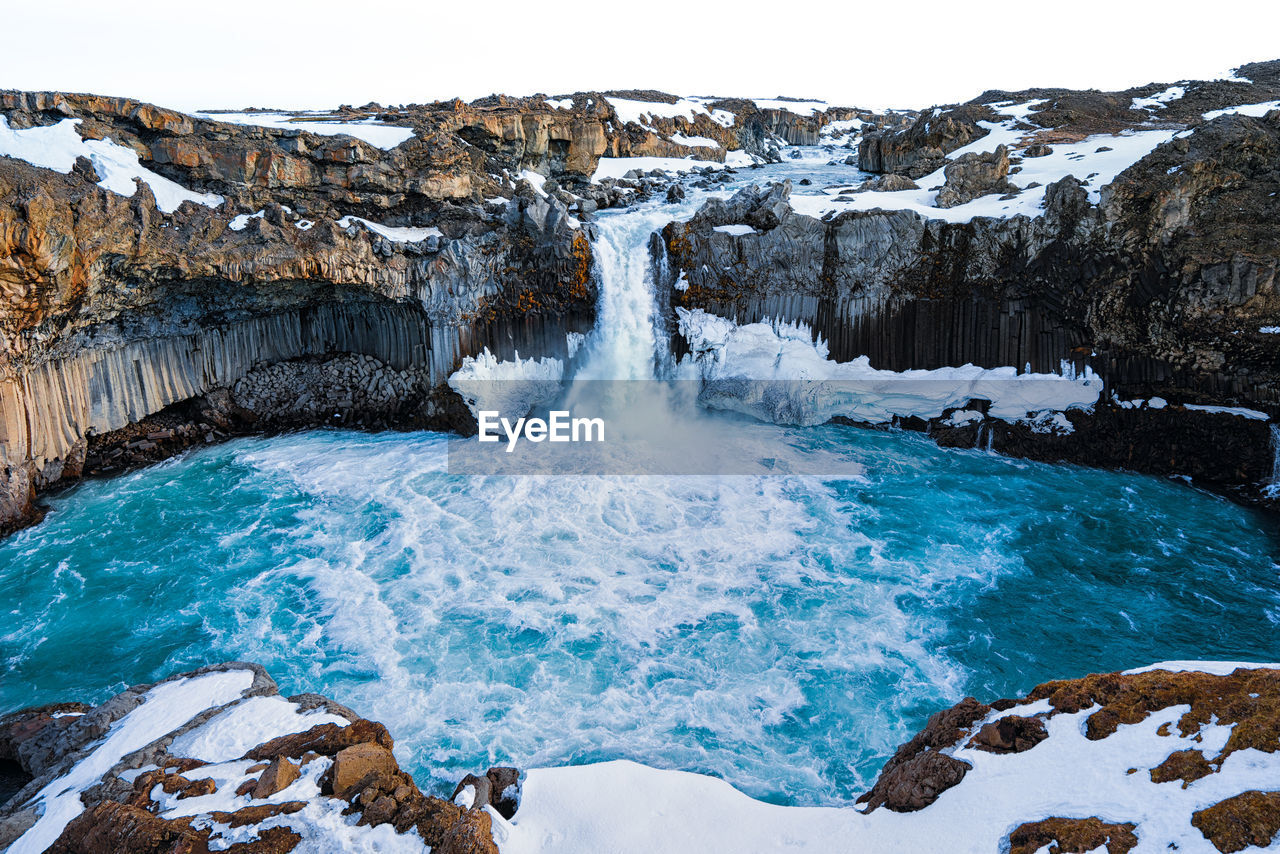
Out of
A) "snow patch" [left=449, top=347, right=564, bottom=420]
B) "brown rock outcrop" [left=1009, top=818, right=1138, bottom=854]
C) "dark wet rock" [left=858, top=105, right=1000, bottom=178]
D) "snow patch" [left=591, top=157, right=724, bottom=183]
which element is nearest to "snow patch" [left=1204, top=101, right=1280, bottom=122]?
"dark wet rock" [left=858, top=105, right=1000, bottom=178]

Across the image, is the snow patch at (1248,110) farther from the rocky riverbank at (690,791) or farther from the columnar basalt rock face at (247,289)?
the rocky riverbank at (690,791)

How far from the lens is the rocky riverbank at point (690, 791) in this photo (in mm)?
5914

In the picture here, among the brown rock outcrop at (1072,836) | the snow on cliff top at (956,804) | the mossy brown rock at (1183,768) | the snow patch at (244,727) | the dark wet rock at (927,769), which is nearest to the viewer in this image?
the brown rock outcrop at (1072,836)

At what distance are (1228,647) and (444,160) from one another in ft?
80.4

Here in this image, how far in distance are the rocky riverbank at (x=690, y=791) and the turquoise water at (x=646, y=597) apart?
246cm

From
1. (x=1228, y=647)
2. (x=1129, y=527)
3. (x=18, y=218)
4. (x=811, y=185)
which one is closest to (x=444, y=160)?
(x=18, y=218)

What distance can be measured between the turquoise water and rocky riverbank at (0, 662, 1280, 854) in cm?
246

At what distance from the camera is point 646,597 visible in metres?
14.7

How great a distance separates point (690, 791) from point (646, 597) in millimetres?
6390

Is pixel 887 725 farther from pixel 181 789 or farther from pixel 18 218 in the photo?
pixel 18 218

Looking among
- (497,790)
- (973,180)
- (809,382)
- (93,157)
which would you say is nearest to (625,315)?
(809,382)

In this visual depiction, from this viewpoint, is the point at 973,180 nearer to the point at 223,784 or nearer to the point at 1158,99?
the point at 1158,99

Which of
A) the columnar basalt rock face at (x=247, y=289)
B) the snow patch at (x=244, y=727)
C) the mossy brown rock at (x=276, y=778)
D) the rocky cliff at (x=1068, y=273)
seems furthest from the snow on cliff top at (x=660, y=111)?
the mossy brown rock at (x=276, y=778)

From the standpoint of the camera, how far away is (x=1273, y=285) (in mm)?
17281
